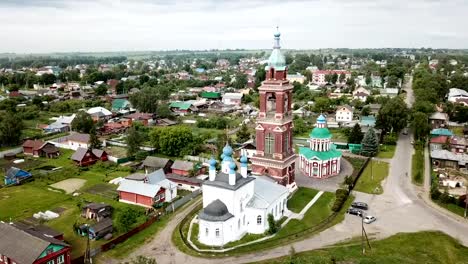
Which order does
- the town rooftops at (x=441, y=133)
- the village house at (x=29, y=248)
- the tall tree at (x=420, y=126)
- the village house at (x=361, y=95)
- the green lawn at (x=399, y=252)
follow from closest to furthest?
the village house at (x=29, y=248) < the green lawn at (x=399, y=252) < the tall tree at (x=420, y=126) < the town rooftops at (x=441, y=133) < the village house at (x=361, y=95)

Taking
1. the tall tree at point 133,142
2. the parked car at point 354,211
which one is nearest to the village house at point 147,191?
the tall tree at point 133,142

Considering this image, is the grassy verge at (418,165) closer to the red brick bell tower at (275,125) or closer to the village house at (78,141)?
the red brick bell tower at (275,125)

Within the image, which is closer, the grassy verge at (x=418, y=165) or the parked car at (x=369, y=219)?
the parked car at (x=369, y=219)

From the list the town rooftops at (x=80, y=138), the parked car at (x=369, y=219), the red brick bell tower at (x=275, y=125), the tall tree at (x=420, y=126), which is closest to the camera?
the parked car at (x=369, y=219)

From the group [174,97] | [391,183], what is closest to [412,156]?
[391,183]

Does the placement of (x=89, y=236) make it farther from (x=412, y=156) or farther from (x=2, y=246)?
(x=412, y=156)

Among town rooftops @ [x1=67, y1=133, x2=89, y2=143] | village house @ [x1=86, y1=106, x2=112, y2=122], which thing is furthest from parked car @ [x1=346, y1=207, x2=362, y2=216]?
village house @ [x1=86, y1=106, x2=112, y2=122]

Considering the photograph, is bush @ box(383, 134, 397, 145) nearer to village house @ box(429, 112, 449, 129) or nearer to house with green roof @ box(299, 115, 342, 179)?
village house @ box(429, 112, 449, 129)
